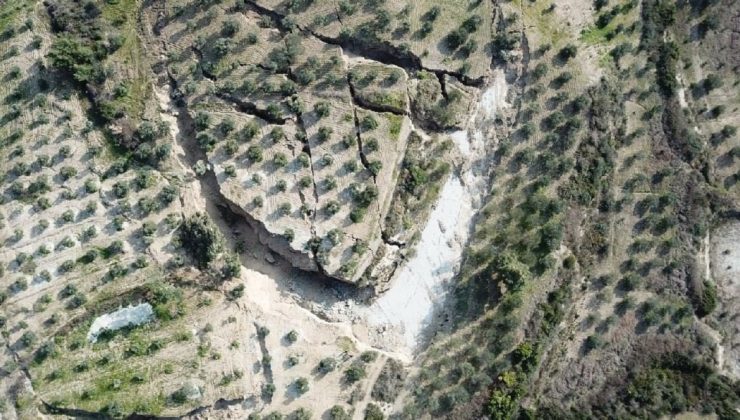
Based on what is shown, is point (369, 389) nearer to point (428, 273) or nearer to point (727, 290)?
point (428, 273)

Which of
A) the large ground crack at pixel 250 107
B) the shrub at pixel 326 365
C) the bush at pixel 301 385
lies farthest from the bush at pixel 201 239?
the shrub at pixel 326 365

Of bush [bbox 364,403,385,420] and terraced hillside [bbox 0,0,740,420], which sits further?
bush [bbox 364,403,385,420]

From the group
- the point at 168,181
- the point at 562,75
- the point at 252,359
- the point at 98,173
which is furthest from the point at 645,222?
the point at 98,173

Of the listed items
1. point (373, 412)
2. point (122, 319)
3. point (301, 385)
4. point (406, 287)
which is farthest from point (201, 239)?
point (373, 412)

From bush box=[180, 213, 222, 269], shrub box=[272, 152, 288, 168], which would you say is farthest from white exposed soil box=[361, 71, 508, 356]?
bush box=[180, 213, 222, 269]

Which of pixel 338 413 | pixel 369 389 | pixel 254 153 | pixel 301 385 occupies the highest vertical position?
pixel 254 153

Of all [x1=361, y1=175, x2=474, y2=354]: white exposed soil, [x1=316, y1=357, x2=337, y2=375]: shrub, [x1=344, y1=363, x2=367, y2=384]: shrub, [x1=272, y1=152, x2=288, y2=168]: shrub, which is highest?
[x1=272, y1=152, x2=288, y2=168]: shrub

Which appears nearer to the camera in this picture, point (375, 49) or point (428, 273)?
point (428, 273)

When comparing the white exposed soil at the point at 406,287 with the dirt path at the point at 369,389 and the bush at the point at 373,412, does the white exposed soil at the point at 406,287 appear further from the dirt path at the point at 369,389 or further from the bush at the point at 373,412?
the bush at the point at 373,412

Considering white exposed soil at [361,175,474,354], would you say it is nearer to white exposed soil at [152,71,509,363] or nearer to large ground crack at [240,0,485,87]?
white exposed soil at [152,71,509,363]
